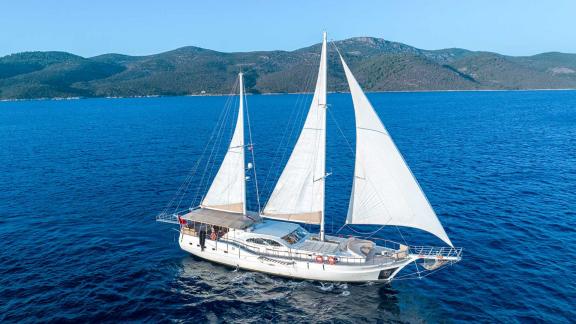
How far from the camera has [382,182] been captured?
28.1m

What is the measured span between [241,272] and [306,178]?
9.78 meters

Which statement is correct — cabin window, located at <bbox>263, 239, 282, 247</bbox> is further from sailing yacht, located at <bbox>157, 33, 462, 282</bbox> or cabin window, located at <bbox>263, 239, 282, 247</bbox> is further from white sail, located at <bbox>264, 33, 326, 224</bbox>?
white sail, located at <bbox>264, 33, 326, 224</bbox>

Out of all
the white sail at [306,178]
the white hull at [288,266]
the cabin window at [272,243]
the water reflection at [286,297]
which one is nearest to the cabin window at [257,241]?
the cabin window at [272,243]

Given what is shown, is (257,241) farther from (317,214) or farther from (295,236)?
(317,214)

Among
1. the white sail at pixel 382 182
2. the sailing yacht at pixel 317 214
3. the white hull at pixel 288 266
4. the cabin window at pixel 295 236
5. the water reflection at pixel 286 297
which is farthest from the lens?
the cabin window at pixel 295 236

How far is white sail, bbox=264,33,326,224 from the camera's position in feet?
97.6

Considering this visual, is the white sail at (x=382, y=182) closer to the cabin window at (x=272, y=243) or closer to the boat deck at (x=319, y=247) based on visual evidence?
the boat deck at (x=319, y=247)

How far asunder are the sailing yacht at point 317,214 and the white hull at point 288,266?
75 mm

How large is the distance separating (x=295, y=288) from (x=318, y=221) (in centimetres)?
572

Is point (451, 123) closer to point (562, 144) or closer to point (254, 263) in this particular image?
point (562, 144)

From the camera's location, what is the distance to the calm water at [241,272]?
26.9m

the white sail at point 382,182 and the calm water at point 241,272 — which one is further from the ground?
the white sail at point 382,182

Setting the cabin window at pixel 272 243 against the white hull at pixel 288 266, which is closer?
the white hull at pixel 288 266

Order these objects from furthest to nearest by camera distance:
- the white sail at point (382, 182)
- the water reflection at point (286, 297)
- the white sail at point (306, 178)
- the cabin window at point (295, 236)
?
the cabin window at point (295, 236) → the white sail at point (306, 178) → the white sail at point (382, 182) → the water reflection at point (286, 297)
